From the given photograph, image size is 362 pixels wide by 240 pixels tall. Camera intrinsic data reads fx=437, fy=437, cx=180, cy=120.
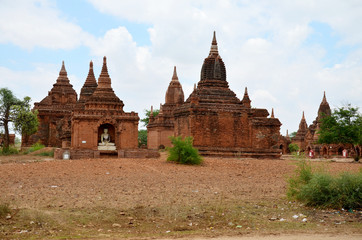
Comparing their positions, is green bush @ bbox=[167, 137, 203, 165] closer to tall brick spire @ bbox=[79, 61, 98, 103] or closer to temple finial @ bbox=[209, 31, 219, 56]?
temple finial @ bbox=[209, 31, 219, 56]

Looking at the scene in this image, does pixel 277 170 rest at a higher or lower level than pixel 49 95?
lower

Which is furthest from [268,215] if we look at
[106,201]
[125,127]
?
[125,127]

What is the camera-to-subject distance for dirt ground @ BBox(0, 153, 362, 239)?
904 cm

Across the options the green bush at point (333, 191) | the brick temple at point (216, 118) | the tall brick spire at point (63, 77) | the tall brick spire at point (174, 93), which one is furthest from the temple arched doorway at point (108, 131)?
the green bush at point (333, 191)

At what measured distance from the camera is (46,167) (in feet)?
57.9

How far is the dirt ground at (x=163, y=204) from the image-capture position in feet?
29.7

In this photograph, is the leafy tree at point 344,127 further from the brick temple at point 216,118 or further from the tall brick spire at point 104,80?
the tall brick spire at point 104,80

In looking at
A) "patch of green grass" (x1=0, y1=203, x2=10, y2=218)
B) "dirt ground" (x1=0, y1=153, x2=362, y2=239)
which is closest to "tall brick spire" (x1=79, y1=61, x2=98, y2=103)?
"dirt ground" (x1=0, y1=153, x2=362, y2=239)

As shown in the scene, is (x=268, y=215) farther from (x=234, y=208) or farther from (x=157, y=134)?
(x=157, y=134)

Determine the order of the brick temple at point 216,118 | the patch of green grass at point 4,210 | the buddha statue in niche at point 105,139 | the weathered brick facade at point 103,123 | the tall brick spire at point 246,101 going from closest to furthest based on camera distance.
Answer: the patch of green grass at point 4,210, the brick temple at point 216,118, the weathered brick facade at point 103,123, the buddha statue in niche at point 105,139, the tall brick spire at point 246,101

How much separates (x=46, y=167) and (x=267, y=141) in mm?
19212

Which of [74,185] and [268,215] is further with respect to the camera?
[74,185]

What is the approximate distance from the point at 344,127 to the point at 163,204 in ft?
77.5

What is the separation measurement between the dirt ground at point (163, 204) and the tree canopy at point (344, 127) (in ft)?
54.9
